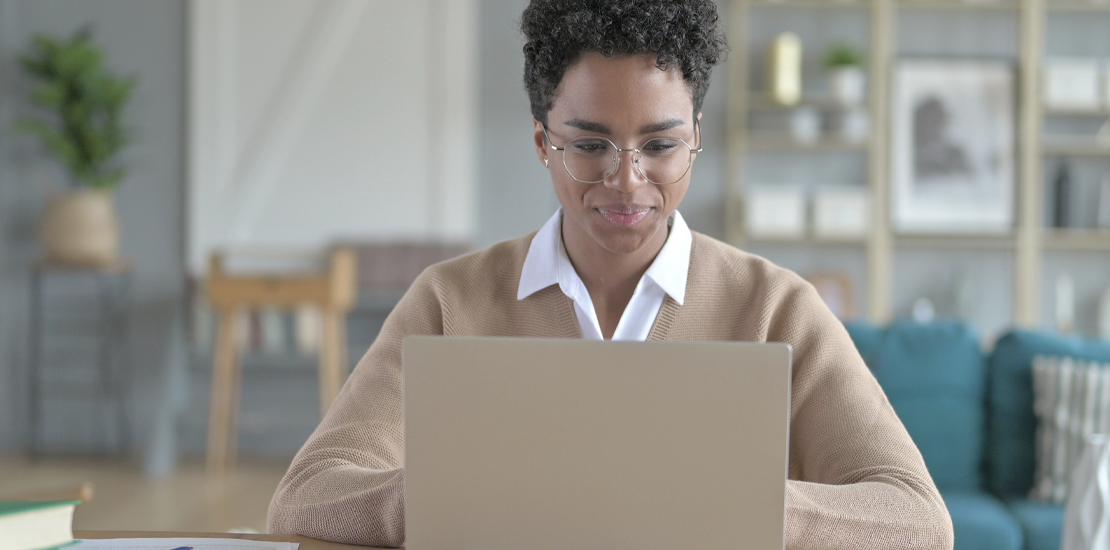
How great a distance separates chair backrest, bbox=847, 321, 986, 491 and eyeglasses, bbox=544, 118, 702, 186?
1.75 m

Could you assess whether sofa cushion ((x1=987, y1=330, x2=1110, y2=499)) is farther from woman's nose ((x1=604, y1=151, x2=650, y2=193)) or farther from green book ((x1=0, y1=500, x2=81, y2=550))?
green book ((x1=0, y1=500, x2=81, y2=550))

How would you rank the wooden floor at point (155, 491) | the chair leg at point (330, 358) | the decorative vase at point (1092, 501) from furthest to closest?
the chair leg at point (330, 358) → the wooden floor at point (155, 491) → the decorative vase at point (1092, 501)

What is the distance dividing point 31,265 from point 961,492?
4353mm

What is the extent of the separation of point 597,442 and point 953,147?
4275 millimetres

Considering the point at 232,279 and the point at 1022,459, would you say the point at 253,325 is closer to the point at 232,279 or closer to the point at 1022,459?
the point at 232,279

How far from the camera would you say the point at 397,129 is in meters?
4.58

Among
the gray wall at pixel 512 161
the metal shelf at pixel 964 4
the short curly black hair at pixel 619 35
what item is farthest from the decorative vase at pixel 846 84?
the short curly black hair at pixel 619 35

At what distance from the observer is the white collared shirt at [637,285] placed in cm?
128

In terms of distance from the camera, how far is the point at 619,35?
1.16 metres

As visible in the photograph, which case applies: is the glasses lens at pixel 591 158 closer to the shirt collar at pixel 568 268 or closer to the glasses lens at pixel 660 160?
the glasses lens at pixel 660 160

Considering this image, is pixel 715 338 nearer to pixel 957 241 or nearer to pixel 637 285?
pixel 637 285

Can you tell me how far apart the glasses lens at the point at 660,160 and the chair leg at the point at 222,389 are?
3244 millimetres

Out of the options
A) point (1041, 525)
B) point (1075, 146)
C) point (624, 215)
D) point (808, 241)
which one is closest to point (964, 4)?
point (1075, 146)

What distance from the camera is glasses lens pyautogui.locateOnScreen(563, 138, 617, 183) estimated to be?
3.86ft
